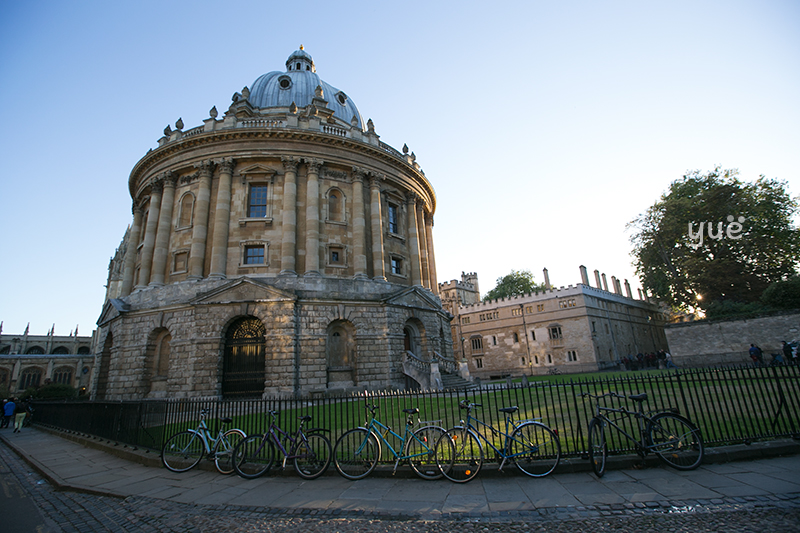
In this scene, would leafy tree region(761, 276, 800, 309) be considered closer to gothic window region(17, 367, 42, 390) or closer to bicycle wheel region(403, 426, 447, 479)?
bicycle wheel region(403, 426, 447, 479)

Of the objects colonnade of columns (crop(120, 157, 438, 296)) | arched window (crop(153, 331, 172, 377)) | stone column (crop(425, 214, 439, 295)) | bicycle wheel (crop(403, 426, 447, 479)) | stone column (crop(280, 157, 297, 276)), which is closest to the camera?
bicycle wheel (crop(403, 426, 447, 479))

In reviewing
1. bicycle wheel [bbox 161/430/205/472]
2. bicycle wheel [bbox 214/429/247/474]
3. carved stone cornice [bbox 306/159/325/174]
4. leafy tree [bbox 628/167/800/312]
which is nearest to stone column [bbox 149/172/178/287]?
carved stone cornice [bbox 306/159/325/174]

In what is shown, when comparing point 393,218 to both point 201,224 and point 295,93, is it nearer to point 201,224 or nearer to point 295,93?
point 201,224

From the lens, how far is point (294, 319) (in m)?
20.0

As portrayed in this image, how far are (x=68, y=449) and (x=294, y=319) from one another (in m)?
9.88

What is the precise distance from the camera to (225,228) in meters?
22.4

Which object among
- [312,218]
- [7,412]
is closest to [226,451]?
[312,218]

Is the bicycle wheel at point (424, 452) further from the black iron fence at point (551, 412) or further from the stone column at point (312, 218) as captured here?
the stone column at point (312, 218)

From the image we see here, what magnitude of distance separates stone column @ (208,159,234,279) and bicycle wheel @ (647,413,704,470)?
69.0ft

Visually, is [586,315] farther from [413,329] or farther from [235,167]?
[235,167]

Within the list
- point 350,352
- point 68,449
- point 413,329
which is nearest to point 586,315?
point 413,329

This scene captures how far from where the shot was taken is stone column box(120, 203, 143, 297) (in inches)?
1024

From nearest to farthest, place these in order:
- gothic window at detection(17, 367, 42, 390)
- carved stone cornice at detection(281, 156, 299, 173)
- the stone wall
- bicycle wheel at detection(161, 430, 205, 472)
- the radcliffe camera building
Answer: bicycle wheel at detection(161, 430, 205, 472), the radcliffe camera building, carved stone cornice at detection(281, 156, 299, 173), the stone wall, gothic window at detection(17, 367, 42, 390)

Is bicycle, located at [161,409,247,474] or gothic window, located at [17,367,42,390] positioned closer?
bicycle, located at [161,409,247,474]
